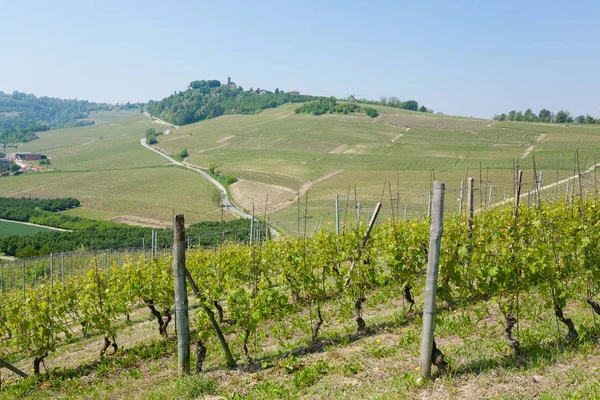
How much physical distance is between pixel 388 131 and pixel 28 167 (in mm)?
68228

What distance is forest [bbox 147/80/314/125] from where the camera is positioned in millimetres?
136750

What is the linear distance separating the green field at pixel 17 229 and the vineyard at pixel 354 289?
1761 inches

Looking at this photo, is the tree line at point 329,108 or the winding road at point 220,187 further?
the tree line at point 329,108

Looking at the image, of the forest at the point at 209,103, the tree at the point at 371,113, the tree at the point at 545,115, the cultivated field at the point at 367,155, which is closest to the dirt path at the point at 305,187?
the cultivated field at the point at 367,155

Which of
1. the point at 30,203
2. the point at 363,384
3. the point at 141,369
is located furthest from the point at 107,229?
the point at 363,384

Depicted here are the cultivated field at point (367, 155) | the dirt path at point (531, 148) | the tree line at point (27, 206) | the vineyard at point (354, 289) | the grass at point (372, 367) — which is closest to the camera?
the grass at point (372, 367)

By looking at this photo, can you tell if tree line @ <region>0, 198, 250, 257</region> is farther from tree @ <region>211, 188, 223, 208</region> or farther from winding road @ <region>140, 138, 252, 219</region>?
tree @ <region>211, 188, 223, 208</region>

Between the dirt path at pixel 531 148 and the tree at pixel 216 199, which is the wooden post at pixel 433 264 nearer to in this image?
the tree at pixel 216 199

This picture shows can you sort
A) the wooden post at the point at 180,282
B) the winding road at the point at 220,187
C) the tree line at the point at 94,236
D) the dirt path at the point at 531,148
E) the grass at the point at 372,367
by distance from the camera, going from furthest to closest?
the dirt path at the point at 531,148
the winding road at the point at 220,187
the tree line at the point at 94,236
the wooden post at the point at 180,282
the grass at the point at 372,367

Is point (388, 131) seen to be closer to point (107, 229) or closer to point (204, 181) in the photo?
point (204, 181)

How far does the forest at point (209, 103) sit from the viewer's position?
136750mm

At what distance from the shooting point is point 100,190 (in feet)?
222

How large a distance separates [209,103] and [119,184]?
8209 cm

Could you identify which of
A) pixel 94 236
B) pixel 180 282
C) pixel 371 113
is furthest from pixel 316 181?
pixel 180 282
